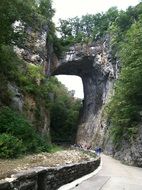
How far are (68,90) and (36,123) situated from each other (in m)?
57.0

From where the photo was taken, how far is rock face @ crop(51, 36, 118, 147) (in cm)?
4747

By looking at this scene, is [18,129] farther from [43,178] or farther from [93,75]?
[93,75]

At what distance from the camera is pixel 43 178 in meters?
8.59

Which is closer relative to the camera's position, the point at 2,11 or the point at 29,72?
the point at 2,11

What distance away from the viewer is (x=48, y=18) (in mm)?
42781

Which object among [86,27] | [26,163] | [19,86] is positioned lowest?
[26,163]

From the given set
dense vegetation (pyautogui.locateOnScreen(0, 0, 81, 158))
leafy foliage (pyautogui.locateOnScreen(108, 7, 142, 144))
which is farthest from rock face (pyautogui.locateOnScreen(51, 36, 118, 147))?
leafy foliage (pyautogui.locateOnScreen(108, 7, 142, 144))

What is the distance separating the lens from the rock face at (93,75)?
1869 inches

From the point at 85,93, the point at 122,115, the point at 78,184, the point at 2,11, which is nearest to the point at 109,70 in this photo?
the point at 85,93

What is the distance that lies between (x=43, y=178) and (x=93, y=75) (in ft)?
146

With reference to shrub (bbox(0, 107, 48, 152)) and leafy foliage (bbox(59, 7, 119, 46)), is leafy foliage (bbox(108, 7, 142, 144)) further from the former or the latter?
leafy foliage (bbox(59, 7, 119, 46))

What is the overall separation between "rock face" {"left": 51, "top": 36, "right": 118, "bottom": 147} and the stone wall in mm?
33368

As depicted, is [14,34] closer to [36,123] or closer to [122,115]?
[36,123]

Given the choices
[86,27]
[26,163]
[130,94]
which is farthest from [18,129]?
[86,27]
